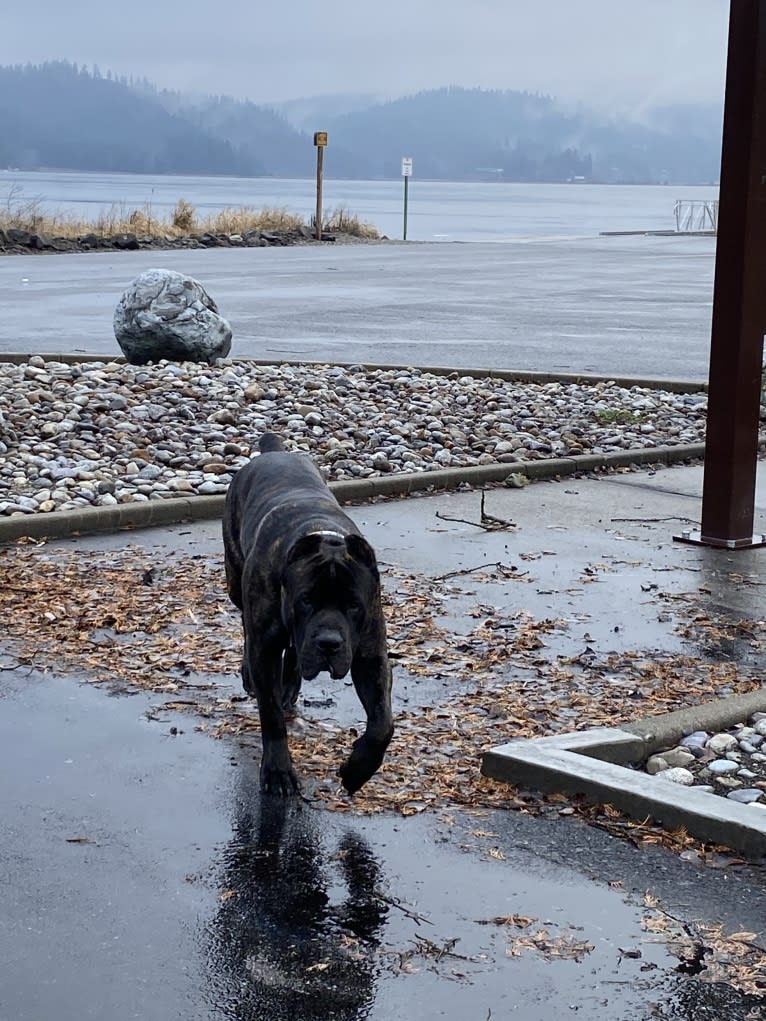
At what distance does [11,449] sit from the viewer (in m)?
11.0

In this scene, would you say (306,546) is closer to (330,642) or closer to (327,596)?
(327,596)

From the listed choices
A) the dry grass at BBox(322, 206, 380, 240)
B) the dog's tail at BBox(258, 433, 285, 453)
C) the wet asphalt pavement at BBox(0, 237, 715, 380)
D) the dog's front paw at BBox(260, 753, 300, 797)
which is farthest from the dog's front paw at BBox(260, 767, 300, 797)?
the dry grass at BBox(322, 206, 380, 240)

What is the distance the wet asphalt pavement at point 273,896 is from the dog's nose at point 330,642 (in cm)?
69

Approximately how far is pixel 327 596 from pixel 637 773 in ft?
4.41

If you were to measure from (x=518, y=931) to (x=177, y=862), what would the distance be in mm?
Answer: 1108

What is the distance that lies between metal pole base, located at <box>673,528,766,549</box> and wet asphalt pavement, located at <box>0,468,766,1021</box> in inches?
133

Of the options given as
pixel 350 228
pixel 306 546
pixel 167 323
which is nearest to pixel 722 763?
pixel 306 546

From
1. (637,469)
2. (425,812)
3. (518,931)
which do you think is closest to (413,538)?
(637,469)

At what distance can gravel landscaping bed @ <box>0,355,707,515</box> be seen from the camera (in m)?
10.5

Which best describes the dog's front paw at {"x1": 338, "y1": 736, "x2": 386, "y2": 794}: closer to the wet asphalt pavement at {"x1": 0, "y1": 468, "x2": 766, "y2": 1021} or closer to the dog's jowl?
the dog's jowl

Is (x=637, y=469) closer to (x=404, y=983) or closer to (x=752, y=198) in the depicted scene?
(x=752, y=198)

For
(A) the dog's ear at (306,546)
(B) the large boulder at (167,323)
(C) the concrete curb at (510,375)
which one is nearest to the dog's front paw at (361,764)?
(A) the dog's ear at (306,546)

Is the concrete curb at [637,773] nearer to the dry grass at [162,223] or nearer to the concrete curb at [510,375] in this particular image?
the concrete curb at [510,375]

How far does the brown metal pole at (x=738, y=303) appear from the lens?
905 centimetres
